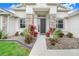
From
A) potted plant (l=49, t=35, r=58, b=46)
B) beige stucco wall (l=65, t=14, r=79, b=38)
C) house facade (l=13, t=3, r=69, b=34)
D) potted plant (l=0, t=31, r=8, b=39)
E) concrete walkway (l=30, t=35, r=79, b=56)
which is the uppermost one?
house facade (l=13, t=3, r=69, b=34)

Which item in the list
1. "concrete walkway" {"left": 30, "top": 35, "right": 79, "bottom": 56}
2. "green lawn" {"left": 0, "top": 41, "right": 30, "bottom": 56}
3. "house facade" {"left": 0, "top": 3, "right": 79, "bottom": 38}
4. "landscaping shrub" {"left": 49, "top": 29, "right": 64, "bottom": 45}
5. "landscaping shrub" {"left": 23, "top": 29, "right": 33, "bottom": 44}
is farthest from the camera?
"landscaping shrub" {"left": 23, "top": 29, "right": 33, "bottom": 44}

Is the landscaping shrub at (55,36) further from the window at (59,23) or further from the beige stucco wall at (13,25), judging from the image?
the beige stucco wall at (13,25)

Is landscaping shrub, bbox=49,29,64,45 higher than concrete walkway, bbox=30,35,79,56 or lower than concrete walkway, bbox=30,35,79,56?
higher

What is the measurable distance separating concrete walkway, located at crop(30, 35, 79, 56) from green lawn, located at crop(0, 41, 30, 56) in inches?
17.5

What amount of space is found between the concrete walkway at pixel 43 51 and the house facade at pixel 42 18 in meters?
0.62

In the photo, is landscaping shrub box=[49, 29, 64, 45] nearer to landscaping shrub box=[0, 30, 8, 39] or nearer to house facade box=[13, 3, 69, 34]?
house facade box=[13, 3, 69, 34]

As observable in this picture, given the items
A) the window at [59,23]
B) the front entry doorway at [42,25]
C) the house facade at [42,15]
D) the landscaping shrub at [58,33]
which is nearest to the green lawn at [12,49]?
the house facade at [42,15]

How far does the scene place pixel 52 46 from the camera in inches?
399

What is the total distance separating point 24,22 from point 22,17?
0.28 m

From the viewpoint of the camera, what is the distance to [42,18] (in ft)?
30.7

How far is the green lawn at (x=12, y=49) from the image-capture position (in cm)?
927

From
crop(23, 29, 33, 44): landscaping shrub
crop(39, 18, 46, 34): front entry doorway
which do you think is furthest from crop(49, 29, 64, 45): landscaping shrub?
crop(23, 29, 33, 44): landscaping shrub

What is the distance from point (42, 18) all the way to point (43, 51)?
1.77 meters

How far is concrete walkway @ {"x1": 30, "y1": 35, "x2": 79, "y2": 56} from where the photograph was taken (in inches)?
371
